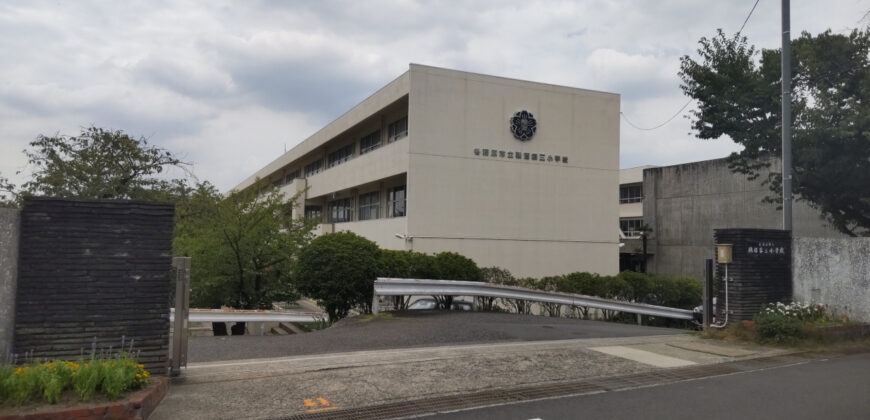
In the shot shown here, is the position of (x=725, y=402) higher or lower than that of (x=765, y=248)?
lower

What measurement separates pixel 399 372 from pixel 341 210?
28411 mm

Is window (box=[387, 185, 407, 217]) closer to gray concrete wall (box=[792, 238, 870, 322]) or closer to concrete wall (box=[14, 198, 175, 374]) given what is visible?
gray concrete wall (box=[792, 238, 870, 322])

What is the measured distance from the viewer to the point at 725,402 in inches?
256

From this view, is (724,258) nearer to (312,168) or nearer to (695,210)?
(695,210)

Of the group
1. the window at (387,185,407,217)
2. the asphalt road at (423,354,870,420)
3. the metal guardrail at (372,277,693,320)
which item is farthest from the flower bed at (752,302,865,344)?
the window at (387,185,407,217)

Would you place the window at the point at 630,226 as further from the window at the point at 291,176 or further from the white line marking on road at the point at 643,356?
the white line marking on road at the point at 643,356

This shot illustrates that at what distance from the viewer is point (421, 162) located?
2191cm

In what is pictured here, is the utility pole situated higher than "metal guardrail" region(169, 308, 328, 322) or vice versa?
the utility pole

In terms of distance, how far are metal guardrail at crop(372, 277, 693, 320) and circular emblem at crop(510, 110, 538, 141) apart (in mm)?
8861

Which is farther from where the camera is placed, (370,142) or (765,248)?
(370,142)

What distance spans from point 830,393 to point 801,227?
99.3 feet

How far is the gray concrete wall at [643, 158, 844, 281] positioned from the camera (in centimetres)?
3575

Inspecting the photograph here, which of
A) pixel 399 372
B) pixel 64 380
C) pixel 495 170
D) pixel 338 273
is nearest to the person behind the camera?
pixel 64 380

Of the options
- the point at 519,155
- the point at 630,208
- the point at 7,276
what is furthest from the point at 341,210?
the point at 7,276
